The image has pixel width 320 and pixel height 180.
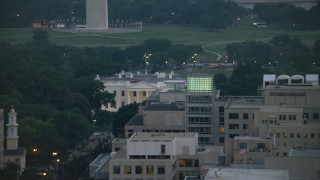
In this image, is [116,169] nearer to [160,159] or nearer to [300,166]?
[160,159]

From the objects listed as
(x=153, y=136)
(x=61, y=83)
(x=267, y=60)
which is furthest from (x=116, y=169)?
(x=267, y=60)

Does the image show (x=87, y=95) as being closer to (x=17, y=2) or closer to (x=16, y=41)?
(x=16, y=41)

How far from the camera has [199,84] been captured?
117 feet

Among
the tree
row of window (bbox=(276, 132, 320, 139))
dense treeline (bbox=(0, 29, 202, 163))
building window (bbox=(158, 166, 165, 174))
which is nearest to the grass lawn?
the tree

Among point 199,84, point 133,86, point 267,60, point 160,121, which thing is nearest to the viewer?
point 199,84

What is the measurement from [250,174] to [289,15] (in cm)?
5594

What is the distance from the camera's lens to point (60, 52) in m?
64.2

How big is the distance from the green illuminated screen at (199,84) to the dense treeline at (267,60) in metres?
10.4

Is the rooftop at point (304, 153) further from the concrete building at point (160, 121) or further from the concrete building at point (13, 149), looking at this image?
the concrete building at point (13, 149)

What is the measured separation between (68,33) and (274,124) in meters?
45.6

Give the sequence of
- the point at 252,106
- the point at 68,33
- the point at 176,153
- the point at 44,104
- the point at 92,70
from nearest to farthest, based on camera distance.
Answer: the point at 176,153 < the point at 252,106 < the point at 44,104 < the point at 92,70 < the point at 68,33

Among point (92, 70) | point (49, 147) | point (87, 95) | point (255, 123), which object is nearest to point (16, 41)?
point (92, 70)

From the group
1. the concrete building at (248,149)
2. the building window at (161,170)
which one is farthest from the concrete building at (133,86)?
the building window at (161,170)

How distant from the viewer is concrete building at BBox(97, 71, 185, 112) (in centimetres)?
4981
